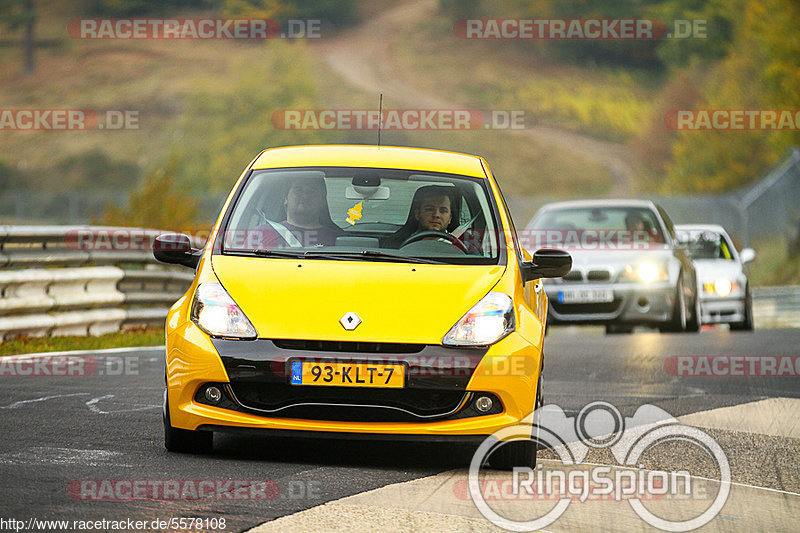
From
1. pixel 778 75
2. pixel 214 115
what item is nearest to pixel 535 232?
pixel 778 75

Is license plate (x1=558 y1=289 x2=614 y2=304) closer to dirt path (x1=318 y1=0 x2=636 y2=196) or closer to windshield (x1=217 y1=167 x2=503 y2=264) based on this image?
windshield (x1=217 y1=167 x2=503 y2=264)

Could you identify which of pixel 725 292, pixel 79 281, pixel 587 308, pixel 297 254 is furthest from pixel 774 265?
pixel 297 254

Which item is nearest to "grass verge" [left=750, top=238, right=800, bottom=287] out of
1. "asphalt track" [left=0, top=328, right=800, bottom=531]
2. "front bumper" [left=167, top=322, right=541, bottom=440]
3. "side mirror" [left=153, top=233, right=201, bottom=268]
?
"asphalt track" [left=0, top=328, right=800, bottom=531]

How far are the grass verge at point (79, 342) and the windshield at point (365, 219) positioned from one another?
499cm

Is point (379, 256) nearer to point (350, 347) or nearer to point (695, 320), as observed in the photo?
point (350, 347)

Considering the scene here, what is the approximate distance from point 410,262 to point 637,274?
9813 millimetres

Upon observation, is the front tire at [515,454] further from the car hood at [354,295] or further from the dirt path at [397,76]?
the dirt path at [397,76]

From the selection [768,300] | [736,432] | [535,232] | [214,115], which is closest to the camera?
[736,432]

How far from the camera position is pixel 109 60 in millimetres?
113062

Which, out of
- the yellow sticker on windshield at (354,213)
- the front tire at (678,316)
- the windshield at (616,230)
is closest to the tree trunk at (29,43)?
the windshield at (616,230)

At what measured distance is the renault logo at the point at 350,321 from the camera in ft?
21.7

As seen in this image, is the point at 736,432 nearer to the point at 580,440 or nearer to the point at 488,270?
the point at 580,440

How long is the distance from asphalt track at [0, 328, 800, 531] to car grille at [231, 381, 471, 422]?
266 mm

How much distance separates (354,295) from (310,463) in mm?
855
